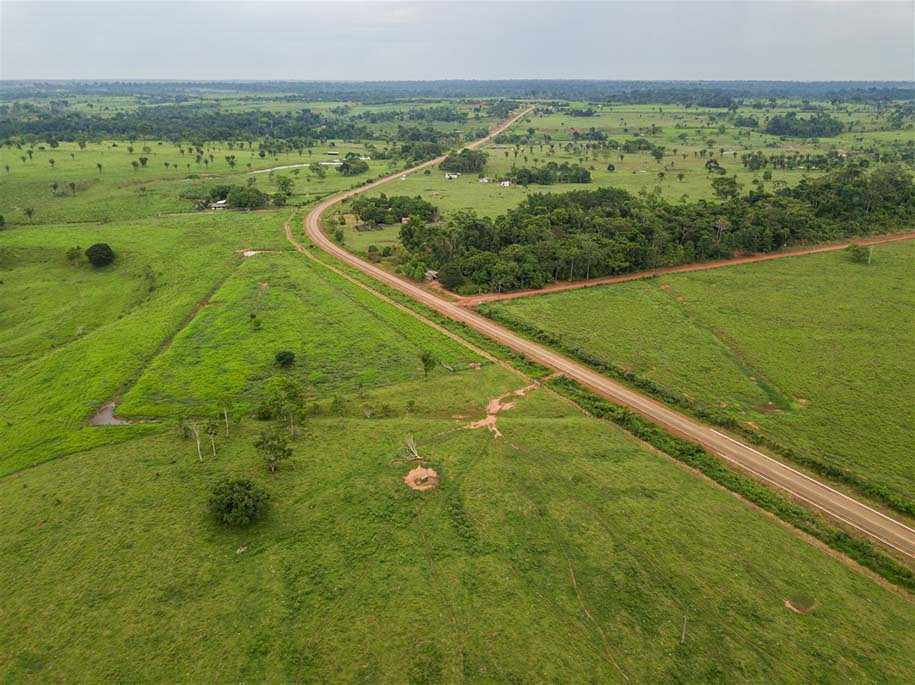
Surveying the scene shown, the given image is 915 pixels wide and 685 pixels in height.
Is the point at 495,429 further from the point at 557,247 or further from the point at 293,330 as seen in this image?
the point at 557,247

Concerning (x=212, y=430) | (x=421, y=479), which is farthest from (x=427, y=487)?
(x=212, y=430)

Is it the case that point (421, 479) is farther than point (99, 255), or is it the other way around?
point (99, 255)

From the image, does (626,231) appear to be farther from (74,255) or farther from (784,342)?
(74,255)

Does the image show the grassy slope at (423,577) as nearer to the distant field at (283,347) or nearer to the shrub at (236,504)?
the shrub at (236,504)

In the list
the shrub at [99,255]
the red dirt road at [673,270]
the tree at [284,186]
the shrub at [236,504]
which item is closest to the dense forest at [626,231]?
the red dirt road at [673,270]

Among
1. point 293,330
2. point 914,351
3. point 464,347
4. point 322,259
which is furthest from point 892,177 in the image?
point 293,330

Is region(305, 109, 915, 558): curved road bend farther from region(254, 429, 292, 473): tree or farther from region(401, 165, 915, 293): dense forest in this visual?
region(254, 429, 292, 473): tree
